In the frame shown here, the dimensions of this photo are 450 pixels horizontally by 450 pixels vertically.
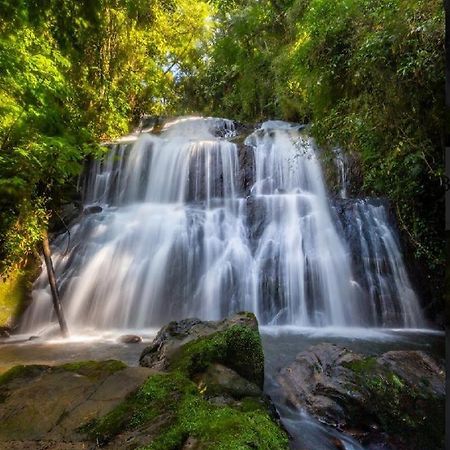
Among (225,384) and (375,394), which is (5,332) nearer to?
(225,384)

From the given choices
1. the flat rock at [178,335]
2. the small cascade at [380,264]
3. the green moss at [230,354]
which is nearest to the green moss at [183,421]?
the green moss at [230,354]

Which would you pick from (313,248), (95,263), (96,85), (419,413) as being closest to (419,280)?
(313,248)

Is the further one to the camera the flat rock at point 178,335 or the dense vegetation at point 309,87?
the dense vegetation at point 309,87

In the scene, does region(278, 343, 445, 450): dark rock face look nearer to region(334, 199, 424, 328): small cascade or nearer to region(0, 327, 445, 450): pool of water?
region(0, 327, 445, 450): pool of water

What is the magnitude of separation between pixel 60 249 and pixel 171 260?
285 centimetres

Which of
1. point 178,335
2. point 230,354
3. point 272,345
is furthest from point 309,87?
point 230,354

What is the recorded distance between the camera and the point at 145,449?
84.4 inches

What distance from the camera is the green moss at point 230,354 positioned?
370cm

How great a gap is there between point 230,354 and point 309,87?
26.9 ft

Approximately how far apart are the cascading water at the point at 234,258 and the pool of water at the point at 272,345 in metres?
0.62

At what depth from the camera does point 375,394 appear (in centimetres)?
372

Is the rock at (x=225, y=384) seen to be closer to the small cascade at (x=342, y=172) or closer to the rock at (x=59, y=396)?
the rock at (x=59, y=396)

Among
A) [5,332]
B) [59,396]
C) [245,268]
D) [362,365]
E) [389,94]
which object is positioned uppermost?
[389,94]

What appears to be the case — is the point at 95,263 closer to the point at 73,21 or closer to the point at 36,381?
the point at 36,381
